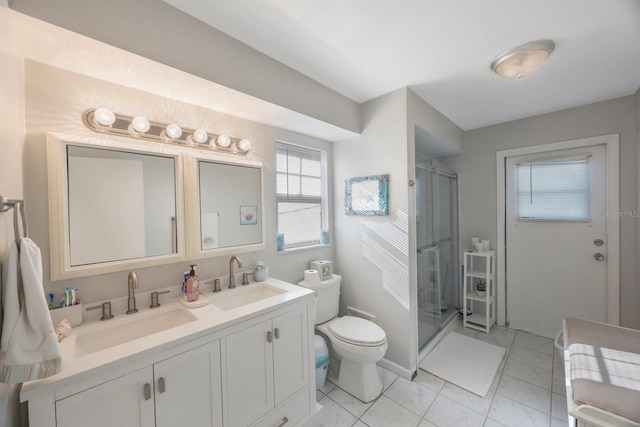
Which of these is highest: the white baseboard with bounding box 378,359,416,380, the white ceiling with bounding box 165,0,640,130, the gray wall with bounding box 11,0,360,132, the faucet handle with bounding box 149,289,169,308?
the white ceiling with bounding box 165,0,640,130

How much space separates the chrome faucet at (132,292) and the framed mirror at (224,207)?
0.32 metres

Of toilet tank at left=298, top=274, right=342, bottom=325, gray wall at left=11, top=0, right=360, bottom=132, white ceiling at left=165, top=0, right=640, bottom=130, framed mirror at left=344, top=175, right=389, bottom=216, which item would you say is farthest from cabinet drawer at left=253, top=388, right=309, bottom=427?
white ceiling at left=165, top=0, right=640, bottom=130

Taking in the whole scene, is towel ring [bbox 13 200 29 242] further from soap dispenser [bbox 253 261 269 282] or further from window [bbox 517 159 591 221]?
window [bbox 517 159 591 221]

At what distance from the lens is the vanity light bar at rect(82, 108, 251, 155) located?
50.2 inches

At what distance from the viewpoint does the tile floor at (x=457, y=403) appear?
163 cm

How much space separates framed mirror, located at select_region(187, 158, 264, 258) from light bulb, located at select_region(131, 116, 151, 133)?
0.94 ft

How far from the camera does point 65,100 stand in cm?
121

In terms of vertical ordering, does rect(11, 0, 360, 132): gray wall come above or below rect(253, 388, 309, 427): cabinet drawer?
above

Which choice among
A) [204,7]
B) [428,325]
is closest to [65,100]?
[204,7]

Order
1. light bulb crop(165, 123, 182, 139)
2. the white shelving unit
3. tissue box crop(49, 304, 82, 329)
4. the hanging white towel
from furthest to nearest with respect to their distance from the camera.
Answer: the white shelving unit
light bulb crop(165, 123, 182, 139)
tissue box crop(49, 304, 82, 329)
the hanging white towel

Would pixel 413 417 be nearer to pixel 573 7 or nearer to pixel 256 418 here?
pixel 256 418

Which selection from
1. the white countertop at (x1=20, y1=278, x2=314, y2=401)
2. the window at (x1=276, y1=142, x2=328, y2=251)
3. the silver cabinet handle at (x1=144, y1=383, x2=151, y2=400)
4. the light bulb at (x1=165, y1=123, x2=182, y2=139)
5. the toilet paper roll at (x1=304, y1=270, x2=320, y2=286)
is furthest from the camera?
the window at (x1=276, y1=142, x2=328, y2=251)

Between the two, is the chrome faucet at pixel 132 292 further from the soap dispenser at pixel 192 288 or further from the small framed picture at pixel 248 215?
the small framed picture at pixel 248 215

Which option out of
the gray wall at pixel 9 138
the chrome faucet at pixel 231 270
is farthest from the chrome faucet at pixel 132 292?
the chrome faucet at pixel 231 270
